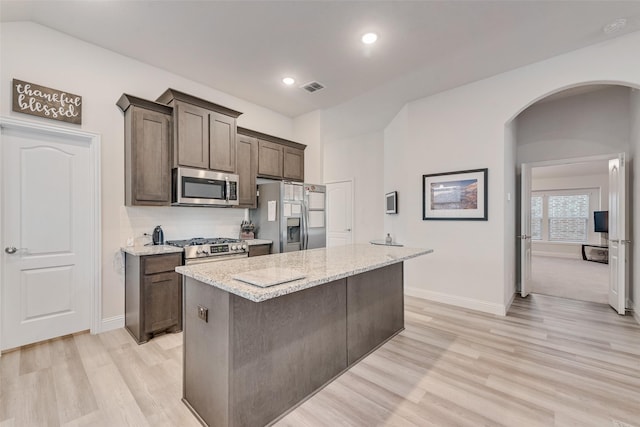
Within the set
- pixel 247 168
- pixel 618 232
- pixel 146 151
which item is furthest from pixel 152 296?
pixel 618 232

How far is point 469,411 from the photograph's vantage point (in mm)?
1836

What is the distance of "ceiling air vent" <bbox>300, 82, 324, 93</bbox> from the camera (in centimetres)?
388

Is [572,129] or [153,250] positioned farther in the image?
[572,129]

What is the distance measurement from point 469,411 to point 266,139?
13.2ft

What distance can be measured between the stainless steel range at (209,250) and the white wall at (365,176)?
9.37ft

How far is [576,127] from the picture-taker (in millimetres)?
4211

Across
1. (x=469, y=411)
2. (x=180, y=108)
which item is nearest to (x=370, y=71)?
(x=180, y=108)

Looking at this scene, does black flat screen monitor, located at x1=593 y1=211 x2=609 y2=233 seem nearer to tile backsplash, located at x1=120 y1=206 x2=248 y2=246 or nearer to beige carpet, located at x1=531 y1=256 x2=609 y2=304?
beige carpet, located at x1=531 y1=256 x2=609 y2=304

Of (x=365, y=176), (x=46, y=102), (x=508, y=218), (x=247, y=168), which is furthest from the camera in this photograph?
(x=365, y=176)

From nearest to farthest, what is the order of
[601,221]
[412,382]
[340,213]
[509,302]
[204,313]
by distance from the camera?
[204,313]
[412,382]
[509,302]
[340,213]
[601,221]

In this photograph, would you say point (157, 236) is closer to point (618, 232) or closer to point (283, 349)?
point (283, 349)

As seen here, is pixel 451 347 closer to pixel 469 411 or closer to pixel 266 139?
pixel 469 411

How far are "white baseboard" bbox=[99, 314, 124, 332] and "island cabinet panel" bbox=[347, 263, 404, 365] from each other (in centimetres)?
261

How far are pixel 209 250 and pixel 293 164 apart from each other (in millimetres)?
2247
